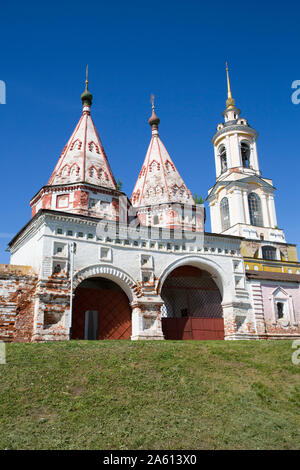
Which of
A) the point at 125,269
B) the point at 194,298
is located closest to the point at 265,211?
the point at 194,298

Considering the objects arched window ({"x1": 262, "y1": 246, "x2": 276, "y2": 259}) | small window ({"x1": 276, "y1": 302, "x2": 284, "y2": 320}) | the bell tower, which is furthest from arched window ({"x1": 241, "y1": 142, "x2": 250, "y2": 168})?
small window ({"x1": 276, "y1": 302, "x2": 284, "y2": 320})

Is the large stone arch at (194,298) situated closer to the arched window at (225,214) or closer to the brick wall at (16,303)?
the brick wall at (16,303)

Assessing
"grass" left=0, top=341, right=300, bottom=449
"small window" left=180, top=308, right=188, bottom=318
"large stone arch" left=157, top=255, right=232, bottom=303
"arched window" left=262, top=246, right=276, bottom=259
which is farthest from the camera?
"arched window" left=262, top=246, right=276, bottom=259

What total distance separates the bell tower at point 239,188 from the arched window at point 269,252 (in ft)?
2.91

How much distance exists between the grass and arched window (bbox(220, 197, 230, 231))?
2062 centimetres

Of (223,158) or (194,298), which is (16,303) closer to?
(194,298)

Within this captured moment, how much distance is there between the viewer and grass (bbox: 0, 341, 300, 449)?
590 centimetres

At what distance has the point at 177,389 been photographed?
7727 mm

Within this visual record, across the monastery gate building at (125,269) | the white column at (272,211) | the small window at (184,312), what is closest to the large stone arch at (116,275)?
the monastery gate building at (125,269)

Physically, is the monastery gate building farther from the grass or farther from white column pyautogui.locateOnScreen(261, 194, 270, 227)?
white column pyautogui.locateOnScreen(261, 194, 270, 227)

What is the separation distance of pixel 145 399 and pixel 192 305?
33.3ft

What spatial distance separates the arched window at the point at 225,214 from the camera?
30511mm

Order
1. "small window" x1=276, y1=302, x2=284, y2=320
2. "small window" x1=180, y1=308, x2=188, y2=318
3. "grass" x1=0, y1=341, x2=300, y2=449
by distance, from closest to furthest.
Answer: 1. "grass" x1=0, y1=341, x2=300, y2=449
2. "small window" x1=276, y1=302, x2=284, y2=320
3. "small window" x1=180, y1=308, x2=188, y2=318
